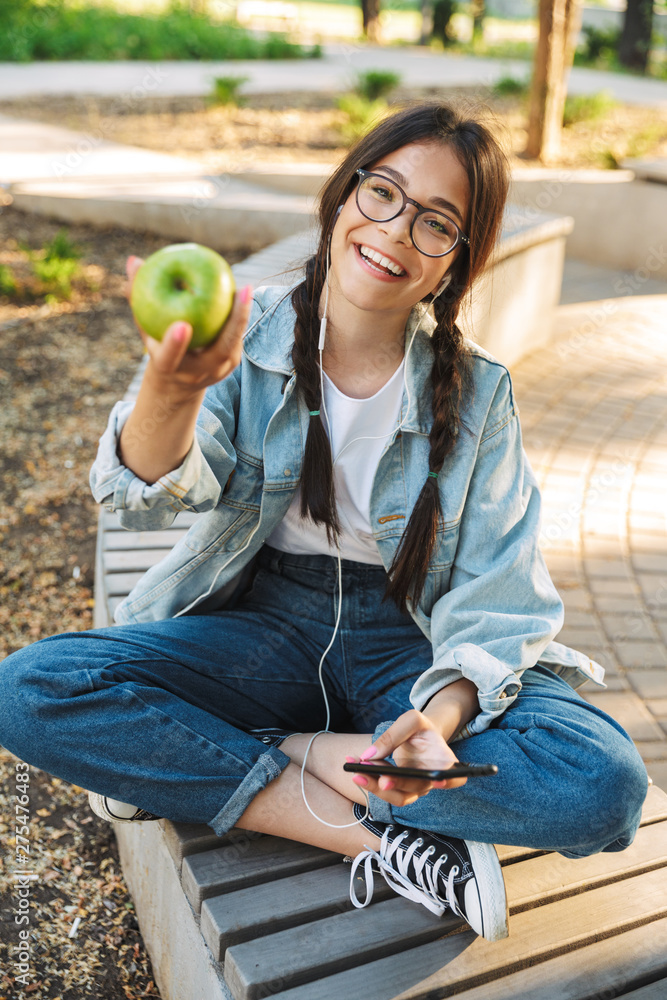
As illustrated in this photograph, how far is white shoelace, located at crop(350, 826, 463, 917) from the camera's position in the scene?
1.70m

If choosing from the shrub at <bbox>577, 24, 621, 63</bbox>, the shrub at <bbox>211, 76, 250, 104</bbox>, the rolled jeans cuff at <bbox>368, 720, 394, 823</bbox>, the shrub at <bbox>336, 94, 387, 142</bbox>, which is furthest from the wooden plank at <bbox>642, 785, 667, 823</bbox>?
the shrub at <bbox>577, 24, 621, 63</bbox>

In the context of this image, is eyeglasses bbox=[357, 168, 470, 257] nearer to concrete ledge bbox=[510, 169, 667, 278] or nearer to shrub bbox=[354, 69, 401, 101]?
concrete ledge bbox=[510, 169, 667, 278]

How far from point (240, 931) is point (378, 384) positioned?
1169mm

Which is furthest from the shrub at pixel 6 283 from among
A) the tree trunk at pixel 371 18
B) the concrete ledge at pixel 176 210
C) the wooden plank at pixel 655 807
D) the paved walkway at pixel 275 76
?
the tree trunk at pixel 371 18

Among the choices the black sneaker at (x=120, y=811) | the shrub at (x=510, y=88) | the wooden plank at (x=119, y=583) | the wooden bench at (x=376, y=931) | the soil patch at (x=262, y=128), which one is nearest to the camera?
the wooden bench at (x=376, y=931)

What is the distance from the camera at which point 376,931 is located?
5.53 feet

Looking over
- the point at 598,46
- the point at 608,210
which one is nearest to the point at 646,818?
the point at 608,210

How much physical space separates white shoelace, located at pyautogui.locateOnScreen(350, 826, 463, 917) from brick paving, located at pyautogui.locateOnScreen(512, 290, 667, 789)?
1096 millimetres

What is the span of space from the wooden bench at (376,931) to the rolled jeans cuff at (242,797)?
0.20 ft

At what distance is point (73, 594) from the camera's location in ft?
10.8

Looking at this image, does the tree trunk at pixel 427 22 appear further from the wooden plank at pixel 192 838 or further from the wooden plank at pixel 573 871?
the wooden plank at pixel 192 838

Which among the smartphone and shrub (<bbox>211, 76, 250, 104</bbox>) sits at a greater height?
shrub (<bbox>211, 76, 250, 104</bbox>)

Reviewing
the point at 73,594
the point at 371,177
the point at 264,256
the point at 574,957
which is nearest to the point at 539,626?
the point at 574,957

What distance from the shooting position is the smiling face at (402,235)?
6.07 ft
